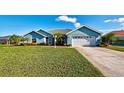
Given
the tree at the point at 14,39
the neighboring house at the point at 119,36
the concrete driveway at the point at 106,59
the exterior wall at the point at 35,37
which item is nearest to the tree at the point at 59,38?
the exterior wall at the point at 35,37

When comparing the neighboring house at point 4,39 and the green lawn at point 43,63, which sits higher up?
the neighboring house at point 4,39

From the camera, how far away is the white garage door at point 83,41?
9274mm

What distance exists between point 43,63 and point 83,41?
7.19 ft

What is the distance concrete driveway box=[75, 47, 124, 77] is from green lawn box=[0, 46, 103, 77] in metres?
0.24

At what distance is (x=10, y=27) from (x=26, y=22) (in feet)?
2.07

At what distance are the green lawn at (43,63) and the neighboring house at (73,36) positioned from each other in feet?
0.95

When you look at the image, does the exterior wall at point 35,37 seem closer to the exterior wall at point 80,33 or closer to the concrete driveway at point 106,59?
the exterior wall at point 80,33

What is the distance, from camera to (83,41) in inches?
376

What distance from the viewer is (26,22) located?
25.9 feet

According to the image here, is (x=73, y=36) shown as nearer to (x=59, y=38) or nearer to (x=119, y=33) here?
(x=59, y=38)
